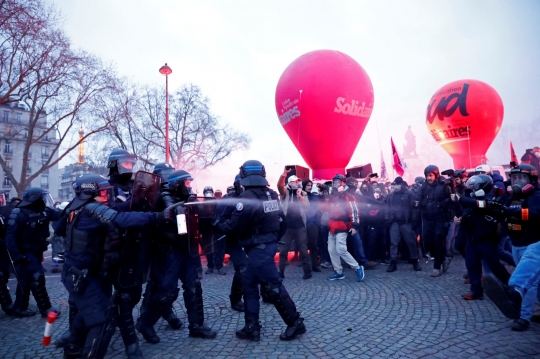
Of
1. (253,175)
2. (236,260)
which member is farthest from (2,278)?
(253,175)

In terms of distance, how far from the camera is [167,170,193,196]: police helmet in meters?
4.41

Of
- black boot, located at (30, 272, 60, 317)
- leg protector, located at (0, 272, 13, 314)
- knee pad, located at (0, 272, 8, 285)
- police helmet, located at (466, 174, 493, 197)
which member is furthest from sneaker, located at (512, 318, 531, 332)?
knee pad, located at (0, 272, 8, 285)

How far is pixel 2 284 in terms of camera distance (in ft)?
18.3

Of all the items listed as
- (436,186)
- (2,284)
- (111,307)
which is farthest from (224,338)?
(436,186)

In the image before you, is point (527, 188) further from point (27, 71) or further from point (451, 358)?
point (27, 71)

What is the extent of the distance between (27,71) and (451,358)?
16.8 m

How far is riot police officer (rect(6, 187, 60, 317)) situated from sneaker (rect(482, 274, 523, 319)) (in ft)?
20.1

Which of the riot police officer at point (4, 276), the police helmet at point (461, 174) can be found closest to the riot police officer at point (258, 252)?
the riot police officer at point (4, 276)

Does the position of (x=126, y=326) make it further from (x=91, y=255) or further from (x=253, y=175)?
(x=253, y=175)

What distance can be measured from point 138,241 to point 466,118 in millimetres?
21346

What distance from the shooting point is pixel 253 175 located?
14.6 feet

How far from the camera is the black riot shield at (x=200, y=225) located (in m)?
4.26

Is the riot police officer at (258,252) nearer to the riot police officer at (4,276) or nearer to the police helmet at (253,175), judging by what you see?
the police helmet at (253,175)

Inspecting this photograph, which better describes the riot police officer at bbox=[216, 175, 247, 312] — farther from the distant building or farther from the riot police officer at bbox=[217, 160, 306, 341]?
the distant building
